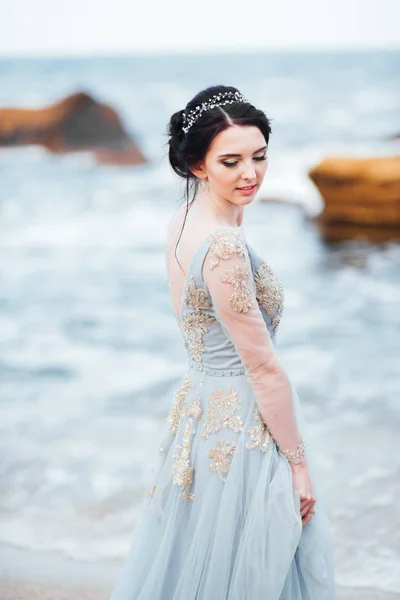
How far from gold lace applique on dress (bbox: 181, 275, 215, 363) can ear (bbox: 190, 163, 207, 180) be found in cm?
22

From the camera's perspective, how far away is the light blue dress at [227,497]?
4.63 feet

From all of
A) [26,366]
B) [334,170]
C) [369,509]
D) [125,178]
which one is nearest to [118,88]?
[125,178]

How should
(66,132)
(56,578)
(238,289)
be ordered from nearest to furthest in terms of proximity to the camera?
1. (238,289)
2. (56,578)
3. (66,132)

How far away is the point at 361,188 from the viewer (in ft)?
26.4

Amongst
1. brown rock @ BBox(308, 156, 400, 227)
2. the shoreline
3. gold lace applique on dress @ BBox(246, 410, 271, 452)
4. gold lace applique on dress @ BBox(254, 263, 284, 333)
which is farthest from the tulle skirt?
brown rock @ BBox(308, 156, 400, 227)

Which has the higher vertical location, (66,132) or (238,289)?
(66,132)

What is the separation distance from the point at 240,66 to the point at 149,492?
13.0 metres

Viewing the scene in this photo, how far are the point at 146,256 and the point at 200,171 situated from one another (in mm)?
6820

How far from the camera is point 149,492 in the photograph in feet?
5.38

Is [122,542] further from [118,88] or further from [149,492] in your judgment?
[118,88]

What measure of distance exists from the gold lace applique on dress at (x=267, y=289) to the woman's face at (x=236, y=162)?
0.46ft

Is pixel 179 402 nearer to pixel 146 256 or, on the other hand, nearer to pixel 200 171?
pixel 200 171

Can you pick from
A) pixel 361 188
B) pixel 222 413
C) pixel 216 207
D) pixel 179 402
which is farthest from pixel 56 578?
pixel 361 188

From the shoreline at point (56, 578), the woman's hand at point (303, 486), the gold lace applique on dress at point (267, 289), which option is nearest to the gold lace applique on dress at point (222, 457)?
the woman's hand at point (303, 486)
